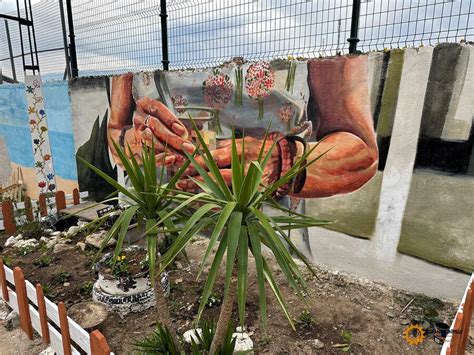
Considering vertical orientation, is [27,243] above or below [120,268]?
below

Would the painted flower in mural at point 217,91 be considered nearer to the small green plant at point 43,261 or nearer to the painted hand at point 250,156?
the painted hand at point 250,156

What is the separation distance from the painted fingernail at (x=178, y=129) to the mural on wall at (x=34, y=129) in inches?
108

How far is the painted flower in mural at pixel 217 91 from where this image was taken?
15.1 ft

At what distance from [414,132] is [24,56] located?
7118 millimetres

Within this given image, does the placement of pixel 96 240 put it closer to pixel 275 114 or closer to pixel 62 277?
pixel 62 277

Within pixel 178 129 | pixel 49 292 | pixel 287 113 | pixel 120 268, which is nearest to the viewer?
pixel 120 268

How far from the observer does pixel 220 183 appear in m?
2.00

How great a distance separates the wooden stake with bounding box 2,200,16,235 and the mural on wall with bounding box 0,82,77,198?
0.70 m

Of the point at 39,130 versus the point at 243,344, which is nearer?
the point at 243,344

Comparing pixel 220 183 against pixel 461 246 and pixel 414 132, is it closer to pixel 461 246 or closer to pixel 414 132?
pixel 414 132

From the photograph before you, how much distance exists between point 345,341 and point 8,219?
18.6 feet

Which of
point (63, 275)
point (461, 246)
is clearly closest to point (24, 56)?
point (63, 275)

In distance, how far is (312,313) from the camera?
11.2 ft

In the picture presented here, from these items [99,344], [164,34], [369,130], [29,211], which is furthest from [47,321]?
[164,34]
